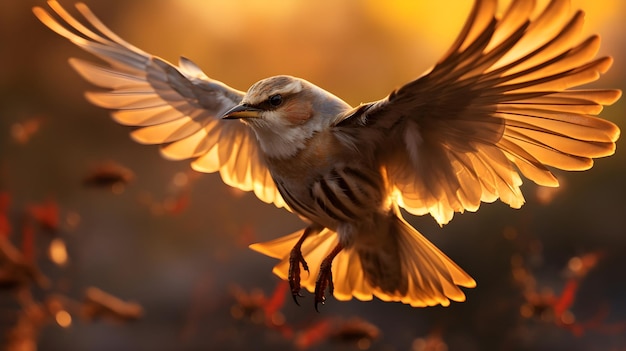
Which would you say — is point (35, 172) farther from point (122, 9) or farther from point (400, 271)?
point (400, 271)

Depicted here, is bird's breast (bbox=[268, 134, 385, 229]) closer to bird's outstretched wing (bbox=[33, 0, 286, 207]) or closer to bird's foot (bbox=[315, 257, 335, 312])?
bird's foot (bbox=[315, 257, 335, 312])

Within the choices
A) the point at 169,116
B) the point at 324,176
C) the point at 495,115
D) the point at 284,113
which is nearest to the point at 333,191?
the point at 324,176

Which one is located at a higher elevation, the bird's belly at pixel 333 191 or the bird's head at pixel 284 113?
the bird's head at pixel 284 113

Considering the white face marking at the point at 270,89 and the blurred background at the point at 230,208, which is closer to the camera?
the white face marking at the point at 270,89

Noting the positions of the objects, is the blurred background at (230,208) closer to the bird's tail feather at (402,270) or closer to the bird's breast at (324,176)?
the bird's tail feather at (402,270)

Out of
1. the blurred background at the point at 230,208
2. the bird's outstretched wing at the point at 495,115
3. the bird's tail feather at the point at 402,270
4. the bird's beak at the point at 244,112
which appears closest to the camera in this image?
the bird's outstretched wing at the point at 495,115

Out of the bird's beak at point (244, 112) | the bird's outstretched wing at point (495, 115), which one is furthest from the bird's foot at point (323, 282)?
the bird's beak at point (244, 112)
